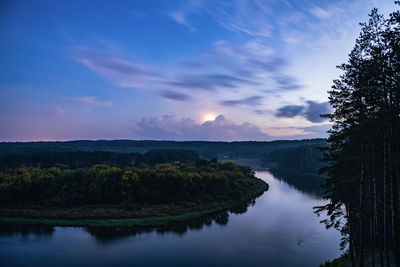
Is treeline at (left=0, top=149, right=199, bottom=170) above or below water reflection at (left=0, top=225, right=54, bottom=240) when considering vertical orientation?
above

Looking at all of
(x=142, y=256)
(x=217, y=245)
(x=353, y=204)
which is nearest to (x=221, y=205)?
(x=217, y=245)

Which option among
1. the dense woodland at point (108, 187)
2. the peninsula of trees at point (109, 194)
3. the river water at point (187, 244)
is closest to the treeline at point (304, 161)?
the peninsula of trees at point (109, 194)

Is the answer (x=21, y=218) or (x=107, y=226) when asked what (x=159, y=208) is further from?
(x=21, y=218)

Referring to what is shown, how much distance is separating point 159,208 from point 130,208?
573cm

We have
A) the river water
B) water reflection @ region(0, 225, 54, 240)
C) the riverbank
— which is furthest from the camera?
the riverbank

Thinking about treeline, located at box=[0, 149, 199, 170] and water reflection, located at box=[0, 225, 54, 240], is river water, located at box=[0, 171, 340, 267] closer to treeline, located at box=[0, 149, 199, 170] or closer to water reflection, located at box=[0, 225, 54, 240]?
water reflection, located at box=[0, 225, 54, 240]

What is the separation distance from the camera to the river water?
30.2 metres

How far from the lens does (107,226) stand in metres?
44.0

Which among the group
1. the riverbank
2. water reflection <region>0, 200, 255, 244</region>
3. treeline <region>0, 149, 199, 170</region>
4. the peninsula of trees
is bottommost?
water reflection <region>0, 200, 255, 244</region>

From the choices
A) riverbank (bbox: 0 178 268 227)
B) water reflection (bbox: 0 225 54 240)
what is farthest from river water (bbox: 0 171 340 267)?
riverbank (bbox: 0 178 268 227)

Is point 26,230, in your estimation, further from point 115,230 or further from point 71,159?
point 71,159

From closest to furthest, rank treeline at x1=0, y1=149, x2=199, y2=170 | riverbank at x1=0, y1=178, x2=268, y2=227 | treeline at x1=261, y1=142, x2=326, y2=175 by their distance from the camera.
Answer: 1. riverbank at x1=0, y1=178, x2=268, y2=227
2. treeline at x1=0, y1=149, x2=199, y2=170
3. treeline at x1=261, y1=142, x2=326, y2=175

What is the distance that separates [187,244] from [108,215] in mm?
19726

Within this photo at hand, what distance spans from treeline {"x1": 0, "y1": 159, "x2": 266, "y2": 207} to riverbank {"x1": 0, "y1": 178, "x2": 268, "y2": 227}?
10.9 ft
